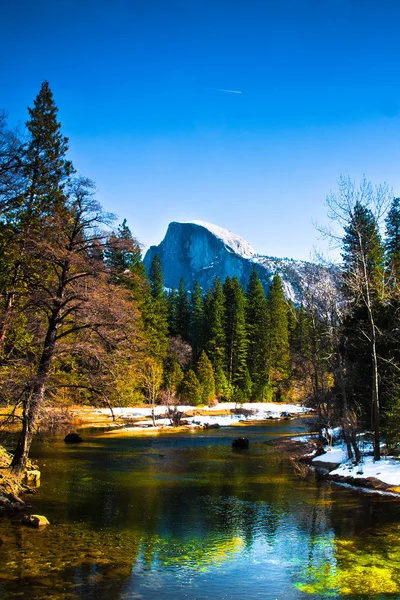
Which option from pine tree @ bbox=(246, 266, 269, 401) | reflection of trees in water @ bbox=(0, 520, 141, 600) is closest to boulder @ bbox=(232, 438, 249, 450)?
reflection of trees in water @ bbox=(0, 520, 141, 600)

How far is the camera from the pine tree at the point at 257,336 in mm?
66625

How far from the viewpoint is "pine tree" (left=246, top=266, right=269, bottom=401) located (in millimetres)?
66625

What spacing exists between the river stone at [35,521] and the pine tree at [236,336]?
5471cm

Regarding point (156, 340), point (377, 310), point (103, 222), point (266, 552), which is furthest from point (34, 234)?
point (156, 340)

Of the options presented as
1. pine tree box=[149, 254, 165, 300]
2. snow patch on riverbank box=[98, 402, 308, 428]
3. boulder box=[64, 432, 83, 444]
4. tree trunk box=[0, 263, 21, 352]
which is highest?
pine tree box=[149, 254, 165, 300]

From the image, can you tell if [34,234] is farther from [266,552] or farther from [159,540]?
[266,552]

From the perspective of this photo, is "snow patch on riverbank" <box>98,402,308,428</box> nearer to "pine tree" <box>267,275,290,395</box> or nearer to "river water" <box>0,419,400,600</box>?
"pine tree" <box>267,275,290,395</box>

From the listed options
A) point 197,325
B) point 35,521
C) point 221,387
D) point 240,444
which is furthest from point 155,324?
A: point 35,521

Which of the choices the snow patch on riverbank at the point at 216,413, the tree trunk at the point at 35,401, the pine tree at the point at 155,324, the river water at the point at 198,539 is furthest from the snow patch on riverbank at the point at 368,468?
the pine tree at the point at 155,324

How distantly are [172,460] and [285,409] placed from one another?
36.6 m

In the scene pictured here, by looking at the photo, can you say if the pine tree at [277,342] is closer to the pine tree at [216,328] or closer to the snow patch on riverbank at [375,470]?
the pine tree at [216,328]

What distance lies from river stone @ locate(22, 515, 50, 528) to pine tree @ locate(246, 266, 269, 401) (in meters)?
53.7

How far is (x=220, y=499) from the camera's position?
52.9 feet

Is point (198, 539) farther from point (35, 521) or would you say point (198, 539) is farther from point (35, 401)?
point (35, 401)
